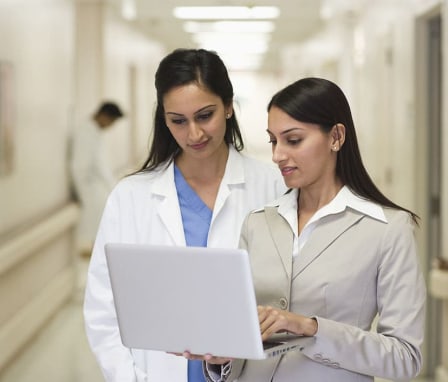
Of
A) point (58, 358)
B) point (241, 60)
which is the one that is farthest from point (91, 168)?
point (241, 60)

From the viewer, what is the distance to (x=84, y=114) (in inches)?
424

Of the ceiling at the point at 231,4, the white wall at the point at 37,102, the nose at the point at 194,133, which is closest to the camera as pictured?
the nose at the point at 194,133

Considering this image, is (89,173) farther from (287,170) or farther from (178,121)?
(287,170)

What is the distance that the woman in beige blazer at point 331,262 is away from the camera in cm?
191

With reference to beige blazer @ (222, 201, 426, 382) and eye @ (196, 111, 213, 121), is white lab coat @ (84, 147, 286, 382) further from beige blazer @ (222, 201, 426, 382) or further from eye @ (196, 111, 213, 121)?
beige blazer @ (222, 201, 426, 382)

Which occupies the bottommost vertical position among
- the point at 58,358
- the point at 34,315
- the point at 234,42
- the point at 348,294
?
the point at 58,358

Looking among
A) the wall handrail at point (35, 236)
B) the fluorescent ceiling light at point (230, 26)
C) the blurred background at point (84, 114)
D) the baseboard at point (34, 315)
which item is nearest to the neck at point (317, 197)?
the blurred background at point (84, 114)

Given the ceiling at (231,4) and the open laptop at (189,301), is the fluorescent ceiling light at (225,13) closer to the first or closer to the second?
the ceiling at (231,4)

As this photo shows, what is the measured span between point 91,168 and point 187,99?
19.9 ft

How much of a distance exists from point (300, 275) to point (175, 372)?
561mm

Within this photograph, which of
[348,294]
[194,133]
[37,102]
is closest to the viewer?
[348,294]

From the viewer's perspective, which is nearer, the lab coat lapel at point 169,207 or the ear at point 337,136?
the ear at point 337,136

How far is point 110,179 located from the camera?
27.3 feet

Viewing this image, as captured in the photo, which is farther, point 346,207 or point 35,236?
point 35,236
